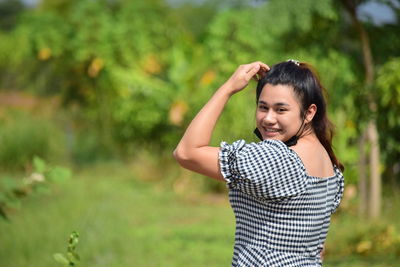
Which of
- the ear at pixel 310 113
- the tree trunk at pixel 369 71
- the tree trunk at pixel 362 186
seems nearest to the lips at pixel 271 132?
the ear at pixel 310 113

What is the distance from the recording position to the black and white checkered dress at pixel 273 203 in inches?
83.2

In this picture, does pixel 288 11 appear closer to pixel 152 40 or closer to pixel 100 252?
pixel 100 252

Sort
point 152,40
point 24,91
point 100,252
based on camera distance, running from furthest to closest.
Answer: point 24,91
point 152,40
point 100,252

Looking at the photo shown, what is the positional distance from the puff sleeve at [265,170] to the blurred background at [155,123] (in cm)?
99

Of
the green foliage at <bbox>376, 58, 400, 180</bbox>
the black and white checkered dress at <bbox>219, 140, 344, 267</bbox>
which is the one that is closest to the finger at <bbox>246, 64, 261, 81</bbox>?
the black and white checkered dress at <bbox>219, 140, 344, 267</bbox>

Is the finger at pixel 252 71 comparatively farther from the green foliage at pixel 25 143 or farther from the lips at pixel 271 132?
the green foliage at pixel 25 143

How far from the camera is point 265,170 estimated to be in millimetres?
2107

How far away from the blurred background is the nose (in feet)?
3.48

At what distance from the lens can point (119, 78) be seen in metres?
12.8

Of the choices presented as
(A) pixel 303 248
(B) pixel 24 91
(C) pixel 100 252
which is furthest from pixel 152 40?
(A) pixel 303 248

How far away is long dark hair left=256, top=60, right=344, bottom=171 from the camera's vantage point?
7.38ft

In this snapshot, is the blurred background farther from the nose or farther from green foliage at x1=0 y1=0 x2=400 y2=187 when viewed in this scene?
the nose

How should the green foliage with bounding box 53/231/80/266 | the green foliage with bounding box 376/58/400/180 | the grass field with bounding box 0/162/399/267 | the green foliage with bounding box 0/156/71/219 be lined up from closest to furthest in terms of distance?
the green foliage with bounding box 53/231/80/266 → the green foliage with bounding box 0/156/71/219 → the green foliage with bounding box 376/58/400/180 → the grass field with bounding box 0/162/399/267

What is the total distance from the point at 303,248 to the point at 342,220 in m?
5.60
